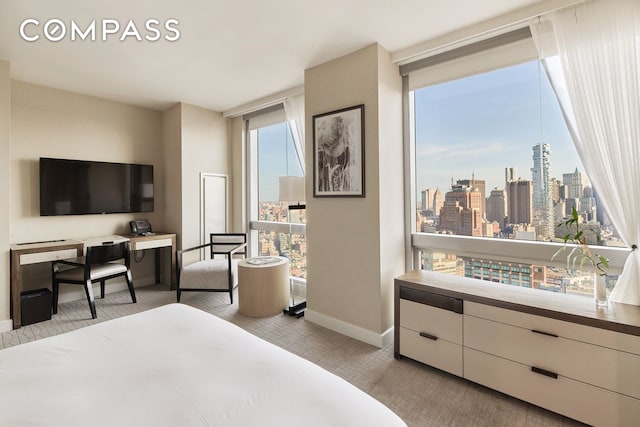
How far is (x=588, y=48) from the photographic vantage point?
6.63 feet

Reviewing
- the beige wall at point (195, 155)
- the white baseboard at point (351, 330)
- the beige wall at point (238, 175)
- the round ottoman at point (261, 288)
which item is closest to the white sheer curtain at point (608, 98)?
the white baseboard at point (351, 330)

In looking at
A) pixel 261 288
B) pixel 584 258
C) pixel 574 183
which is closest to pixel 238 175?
pixel 261 288

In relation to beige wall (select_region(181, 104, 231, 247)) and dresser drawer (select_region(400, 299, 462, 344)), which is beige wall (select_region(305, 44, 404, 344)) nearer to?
dresser drawer (select_region(400, 299, 462, 344))

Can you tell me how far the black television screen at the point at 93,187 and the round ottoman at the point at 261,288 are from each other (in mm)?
2091

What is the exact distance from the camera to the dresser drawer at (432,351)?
2.14 meters

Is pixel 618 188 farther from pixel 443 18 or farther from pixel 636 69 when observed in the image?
pixel 443 18

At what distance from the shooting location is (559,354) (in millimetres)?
1766

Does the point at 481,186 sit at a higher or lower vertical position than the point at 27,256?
higher

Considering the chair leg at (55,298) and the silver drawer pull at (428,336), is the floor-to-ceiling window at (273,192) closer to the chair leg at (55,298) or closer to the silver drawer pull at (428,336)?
the silver drawer pull at (428,336)

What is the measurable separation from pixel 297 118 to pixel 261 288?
2.05 meters

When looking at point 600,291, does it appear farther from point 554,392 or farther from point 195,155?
point 195,155

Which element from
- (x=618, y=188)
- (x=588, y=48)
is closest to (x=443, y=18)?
(x=588, y=48)

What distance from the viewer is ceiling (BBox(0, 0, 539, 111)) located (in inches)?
85.5

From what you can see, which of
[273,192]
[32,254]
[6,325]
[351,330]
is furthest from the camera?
[273,192]
